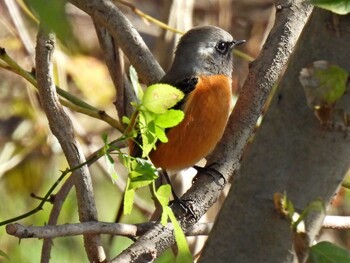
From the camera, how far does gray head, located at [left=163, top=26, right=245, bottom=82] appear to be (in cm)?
298

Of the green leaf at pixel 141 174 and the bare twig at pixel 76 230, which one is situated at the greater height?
the green leaf at pixel 141 174

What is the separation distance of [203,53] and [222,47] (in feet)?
0.44

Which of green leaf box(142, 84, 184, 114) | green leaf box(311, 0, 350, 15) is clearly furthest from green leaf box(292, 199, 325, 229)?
green leaf box(142, 84, 184, 114)

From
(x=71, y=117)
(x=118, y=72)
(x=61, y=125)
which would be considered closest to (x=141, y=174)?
(x=61, y=125)

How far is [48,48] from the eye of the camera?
69.6 inches

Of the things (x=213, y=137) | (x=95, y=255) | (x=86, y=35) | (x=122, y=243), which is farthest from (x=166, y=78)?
(x=86, y=35)

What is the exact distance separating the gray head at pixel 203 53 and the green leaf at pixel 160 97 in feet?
5.11

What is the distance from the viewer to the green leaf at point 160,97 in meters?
1.30

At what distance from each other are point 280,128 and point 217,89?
1.89 m

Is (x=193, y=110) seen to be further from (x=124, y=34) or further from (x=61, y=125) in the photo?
(x=61, y=125)

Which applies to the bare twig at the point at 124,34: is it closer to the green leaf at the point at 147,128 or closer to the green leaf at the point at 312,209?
the green leaf at the point at 147,128

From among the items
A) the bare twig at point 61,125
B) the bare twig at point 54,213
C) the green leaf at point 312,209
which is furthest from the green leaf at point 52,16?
the bare twig at point 54,213

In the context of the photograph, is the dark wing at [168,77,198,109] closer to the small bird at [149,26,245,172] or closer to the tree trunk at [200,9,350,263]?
the small bird at [149,26,245,172]

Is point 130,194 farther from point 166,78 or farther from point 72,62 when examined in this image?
point 72,62
